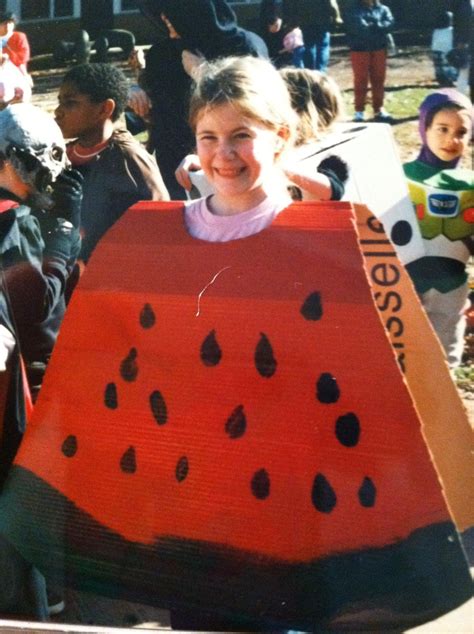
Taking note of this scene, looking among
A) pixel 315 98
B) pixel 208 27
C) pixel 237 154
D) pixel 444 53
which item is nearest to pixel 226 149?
pixel 237 154

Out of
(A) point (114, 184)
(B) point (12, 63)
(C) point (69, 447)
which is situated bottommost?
(C) point (69, 447)

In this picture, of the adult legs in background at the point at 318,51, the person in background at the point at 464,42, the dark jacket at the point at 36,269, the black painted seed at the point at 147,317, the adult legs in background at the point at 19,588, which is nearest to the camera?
the person in background at the point at 464,42

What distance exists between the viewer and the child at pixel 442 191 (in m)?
2.90

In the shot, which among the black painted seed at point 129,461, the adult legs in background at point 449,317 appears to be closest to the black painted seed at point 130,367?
the black painted seed at point 129,461

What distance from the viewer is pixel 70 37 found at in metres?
3.22

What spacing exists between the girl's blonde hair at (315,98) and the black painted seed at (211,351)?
22.3 inches

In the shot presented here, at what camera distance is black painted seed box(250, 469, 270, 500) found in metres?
3.03

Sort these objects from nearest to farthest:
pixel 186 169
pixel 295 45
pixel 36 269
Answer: pixel 295 45
pixel 186 169
pixel 36 269

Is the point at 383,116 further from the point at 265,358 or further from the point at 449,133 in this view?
the point at 265,358

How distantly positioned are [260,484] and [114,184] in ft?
2.91

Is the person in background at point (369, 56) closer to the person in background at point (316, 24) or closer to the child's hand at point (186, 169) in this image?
the person in background at point (316, 24)

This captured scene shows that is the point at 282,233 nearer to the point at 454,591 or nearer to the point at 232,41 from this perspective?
the point at 232,41

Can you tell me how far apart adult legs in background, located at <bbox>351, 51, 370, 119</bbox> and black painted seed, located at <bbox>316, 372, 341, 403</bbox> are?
2.24ft

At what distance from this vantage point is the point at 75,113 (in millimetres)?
3193
